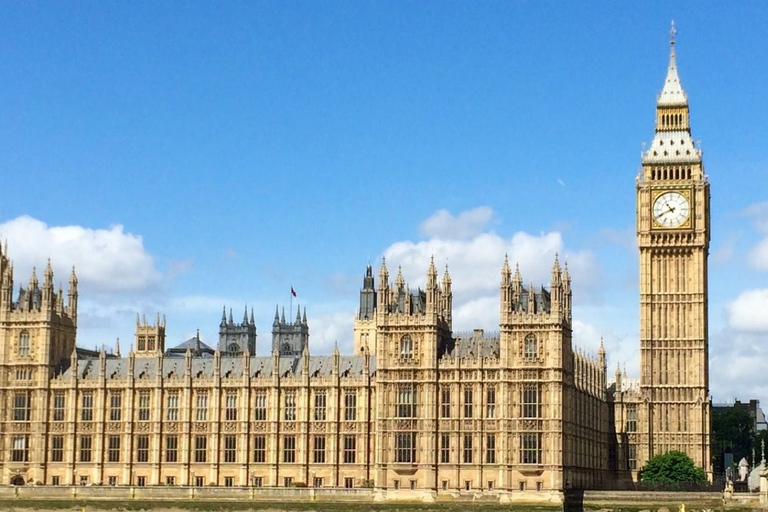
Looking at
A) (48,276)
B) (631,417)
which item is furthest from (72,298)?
(631,417)

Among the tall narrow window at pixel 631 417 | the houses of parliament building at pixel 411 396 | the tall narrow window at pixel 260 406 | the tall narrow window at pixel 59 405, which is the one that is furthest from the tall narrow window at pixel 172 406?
the tall narrow window at pixel 631 417

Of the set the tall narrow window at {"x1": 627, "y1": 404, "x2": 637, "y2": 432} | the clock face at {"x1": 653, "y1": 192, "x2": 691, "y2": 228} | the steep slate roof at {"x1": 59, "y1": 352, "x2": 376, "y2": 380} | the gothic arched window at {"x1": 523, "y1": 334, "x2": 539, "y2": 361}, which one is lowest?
the tall narrow window at {"x1": 627, "y1": 404, "x2": 637, "y2": 432}

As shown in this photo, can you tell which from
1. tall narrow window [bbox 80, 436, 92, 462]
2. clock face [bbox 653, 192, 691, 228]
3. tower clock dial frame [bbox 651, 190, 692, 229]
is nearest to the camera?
tall narrow window [bbox 80, 436, 92, 462]

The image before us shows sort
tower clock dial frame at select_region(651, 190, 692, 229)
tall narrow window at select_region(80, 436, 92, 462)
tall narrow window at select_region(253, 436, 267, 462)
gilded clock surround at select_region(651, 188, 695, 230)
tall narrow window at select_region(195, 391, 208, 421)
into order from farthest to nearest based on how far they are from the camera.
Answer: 1. tower clock dial frame at select_region(651, 190, 692, 229)
2. gilded clock surround at select_region(651, 188, 695, 230)
3. tall narrow window at select_region(80, 436, 92, 462)
4. tall narrow window at select_region(195, 391, 208, 421)
5. tall narrow window at select_region(253, 436, 267, 462)

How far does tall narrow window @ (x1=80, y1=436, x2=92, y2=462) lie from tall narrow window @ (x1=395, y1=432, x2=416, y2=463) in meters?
33.9

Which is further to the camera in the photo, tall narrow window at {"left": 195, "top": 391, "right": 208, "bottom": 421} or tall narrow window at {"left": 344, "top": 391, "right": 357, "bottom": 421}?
tall narrow window at {"left": 195, "top": 391, "right": 208, "bottom": 421}

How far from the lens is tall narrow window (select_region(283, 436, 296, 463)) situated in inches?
5758

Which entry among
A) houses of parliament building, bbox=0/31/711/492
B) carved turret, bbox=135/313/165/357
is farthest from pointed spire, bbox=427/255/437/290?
carved turret, bbox=135/313/165/357

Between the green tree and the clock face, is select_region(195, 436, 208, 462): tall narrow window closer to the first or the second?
the green tree

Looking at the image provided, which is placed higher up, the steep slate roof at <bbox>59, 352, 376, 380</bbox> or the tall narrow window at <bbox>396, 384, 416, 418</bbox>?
the steep slate roof at <bbox>59, 352, 376, 380</bbox>

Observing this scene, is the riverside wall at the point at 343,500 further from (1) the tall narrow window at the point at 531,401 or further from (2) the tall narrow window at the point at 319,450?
(1) the tall narrow window at the point at 531,401

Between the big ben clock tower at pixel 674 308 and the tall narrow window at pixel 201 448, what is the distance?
47.5 m

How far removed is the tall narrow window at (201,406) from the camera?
488 feet

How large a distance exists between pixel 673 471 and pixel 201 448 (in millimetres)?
47666
